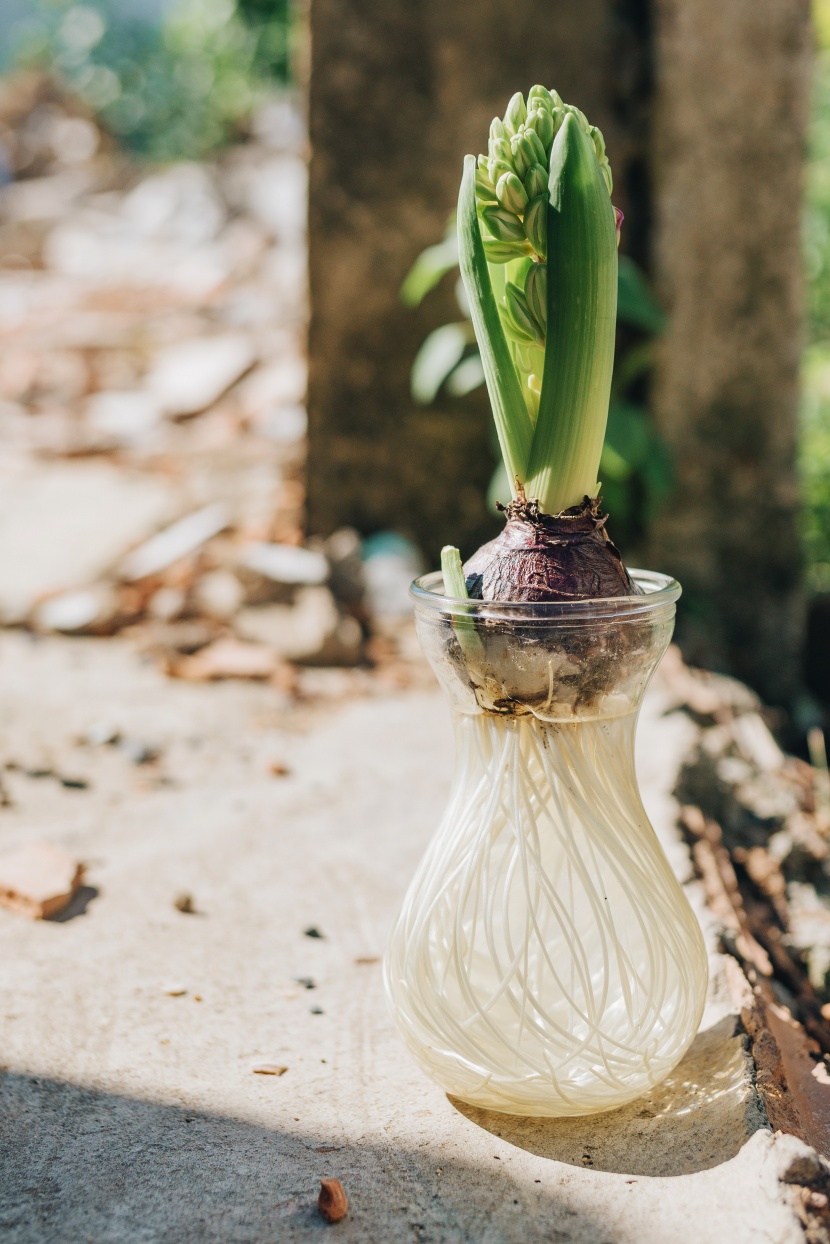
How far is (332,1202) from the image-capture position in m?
1.01

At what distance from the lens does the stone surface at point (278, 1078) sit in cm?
102

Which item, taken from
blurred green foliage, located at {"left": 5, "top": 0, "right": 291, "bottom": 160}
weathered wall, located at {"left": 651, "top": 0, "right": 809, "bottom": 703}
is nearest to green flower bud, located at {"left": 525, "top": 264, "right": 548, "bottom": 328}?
weathered wall, located at {"left": 651, "top": 0, "right": 809, "bottom": 703}

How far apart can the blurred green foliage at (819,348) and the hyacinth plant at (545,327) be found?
3192 mm

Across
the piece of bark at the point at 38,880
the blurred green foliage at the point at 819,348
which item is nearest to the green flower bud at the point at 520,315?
the piece of bark at the point at 38,880

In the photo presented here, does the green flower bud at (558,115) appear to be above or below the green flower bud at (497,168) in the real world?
above

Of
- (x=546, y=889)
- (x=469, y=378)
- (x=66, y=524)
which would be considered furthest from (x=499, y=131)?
(x=66, y=524)

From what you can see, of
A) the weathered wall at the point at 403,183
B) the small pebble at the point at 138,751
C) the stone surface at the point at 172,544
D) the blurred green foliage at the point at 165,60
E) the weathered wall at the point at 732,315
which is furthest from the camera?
the blurred green foliage at the point at 165,60

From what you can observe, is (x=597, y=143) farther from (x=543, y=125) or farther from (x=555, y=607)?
(x=555, y=607)

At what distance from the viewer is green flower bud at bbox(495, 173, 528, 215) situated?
1.08 m

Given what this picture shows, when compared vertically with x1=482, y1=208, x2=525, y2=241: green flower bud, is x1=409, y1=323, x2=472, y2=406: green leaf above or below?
below

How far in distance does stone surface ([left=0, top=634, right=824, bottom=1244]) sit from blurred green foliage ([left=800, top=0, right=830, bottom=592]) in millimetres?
2295

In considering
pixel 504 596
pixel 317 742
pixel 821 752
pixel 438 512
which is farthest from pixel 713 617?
pixel 504 596

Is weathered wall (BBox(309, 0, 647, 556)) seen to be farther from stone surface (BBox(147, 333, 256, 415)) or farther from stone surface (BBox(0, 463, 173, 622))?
stone surface (BBox(147, 333, 256, 415))

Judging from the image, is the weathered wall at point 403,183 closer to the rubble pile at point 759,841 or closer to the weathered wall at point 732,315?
the weathered wall at point 732,315
